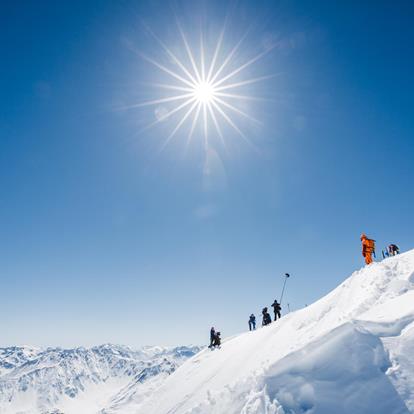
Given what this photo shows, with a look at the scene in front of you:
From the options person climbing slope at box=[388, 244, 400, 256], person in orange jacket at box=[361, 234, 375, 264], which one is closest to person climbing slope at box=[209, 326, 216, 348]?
person in orange jacket at box=[361, 234, 375, 264]

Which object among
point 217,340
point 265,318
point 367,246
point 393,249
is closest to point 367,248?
point 367,246

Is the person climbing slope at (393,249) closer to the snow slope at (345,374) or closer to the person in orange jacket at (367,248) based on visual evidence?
the person in orange jacket at (367,248)

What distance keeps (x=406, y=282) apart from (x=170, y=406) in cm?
1175

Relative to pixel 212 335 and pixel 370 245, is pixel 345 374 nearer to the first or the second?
pixel 370 245

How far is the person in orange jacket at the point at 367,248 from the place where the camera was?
20486 mm

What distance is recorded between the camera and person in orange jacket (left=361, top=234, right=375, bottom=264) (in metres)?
20.5

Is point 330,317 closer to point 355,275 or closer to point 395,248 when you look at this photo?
point 355,275

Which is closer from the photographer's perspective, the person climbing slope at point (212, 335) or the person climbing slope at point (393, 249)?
the person climbing slope at point (393, 249)

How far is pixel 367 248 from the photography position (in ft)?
67.9

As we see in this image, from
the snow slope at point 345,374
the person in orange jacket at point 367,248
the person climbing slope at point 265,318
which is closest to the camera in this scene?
the snow slope at point 345,374

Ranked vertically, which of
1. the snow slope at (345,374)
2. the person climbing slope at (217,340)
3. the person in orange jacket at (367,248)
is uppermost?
the person in orange jacket at (367,248)

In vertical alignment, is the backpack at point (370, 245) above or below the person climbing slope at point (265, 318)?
above

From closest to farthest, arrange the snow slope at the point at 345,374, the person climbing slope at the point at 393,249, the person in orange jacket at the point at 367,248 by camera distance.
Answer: the snow slope at the point at 345,374 → the person in orange jacket at the point at 367,248 → the person climbing slope at the point at 393,249

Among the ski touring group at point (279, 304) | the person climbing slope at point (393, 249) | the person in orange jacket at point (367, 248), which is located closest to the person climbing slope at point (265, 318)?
the ski touring group at point (279, 304)
